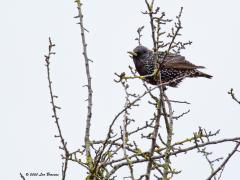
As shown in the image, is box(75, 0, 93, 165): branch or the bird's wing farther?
the bird's wing

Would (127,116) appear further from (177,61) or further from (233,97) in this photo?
(177,61)

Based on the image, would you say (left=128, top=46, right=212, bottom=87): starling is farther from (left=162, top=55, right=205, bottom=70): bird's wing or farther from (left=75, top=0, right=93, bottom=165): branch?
(left=75, top=0, right=93, bottom=165): branch

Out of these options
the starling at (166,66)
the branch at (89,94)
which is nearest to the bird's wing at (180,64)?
the starling at (166,66)

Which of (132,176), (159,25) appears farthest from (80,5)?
(132,176)

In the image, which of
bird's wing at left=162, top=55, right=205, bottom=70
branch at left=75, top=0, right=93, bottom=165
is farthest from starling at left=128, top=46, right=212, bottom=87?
branch at left=75, top=0, right=93, bottom=165

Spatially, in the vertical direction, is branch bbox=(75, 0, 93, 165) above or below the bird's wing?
below

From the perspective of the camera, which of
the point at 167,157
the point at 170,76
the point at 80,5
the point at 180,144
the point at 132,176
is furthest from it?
the point at 170,76

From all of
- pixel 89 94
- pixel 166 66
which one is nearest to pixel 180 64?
pixel 166 66

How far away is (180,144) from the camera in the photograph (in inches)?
173

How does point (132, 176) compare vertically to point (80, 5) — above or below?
below

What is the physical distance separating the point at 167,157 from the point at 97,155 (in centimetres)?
59

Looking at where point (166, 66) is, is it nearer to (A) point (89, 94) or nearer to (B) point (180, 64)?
(B) point (180, 64)

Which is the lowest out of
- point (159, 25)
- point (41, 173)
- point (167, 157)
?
point (167, 157)

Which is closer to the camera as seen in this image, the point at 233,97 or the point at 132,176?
the point at 132,176
